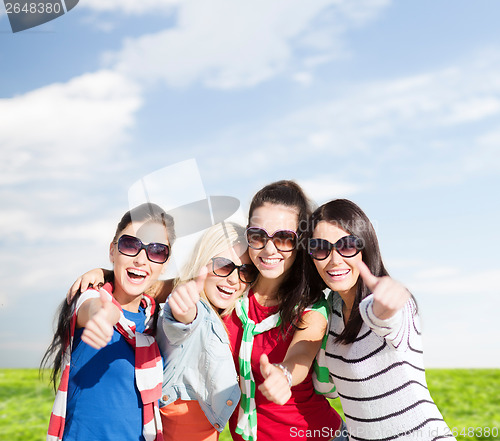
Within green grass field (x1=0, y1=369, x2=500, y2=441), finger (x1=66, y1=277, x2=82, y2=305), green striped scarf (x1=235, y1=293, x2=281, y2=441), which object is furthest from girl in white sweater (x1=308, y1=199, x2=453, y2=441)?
green grass field (x1=0, y1=369, x2=500, y2=441)

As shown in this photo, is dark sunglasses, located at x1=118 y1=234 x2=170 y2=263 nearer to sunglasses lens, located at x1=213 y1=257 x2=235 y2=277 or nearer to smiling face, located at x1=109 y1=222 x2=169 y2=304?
smiling face, located at x1=109 y1=222 x2=169 y2=304

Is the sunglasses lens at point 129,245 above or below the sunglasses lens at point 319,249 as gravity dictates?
above

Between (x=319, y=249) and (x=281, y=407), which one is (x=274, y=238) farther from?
(x=281, y=407)

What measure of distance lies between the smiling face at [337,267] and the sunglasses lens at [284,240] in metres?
0.29

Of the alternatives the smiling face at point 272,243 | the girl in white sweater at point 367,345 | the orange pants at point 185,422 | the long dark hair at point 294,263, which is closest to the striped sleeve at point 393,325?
the girl in white sweater at point 367,345

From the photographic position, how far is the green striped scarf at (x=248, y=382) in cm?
332

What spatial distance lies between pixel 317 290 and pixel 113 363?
1.44 m

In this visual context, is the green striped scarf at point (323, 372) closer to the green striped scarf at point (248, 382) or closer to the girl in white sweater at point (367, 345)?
the girl in white sweater at point (367, 345)

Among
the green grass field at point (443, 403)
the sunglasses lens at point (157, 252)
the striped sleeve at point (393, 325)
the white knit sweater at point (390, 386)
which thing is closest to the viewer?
the striped sleeve at point (393, 325)

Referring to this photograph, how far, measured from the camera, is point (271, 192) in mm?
3652

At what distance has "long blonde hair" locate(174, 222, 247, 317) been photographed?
11.7 ft

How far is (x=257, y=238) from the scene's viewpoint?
3.47 m

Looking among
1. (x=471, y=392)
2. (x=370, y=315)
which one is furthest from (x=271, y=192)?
(x=471, y=392)

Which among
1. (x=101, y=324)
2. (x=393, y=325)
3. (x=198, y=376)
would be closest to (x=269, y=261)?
(x=198, y=376)
